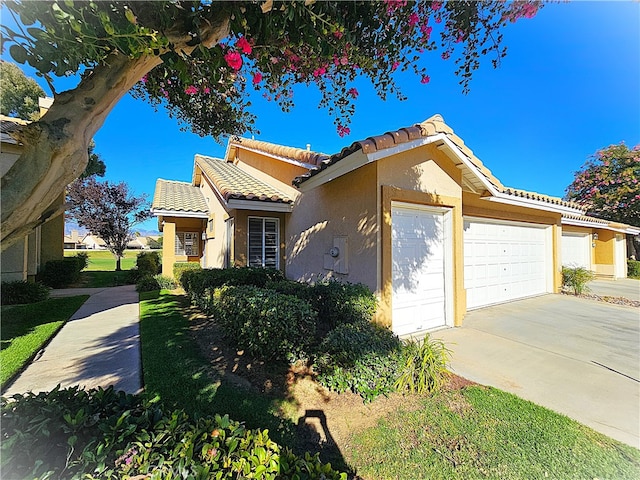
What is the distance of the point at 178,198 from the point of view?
16.1 meters

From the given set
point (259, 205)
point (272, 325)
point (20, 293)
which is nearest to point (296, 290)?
point (272, 325)

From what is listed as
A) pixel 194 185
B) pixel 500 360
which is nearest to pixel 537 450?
pixel 500 360

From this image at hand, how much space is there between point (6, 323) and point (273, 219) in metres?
8.55

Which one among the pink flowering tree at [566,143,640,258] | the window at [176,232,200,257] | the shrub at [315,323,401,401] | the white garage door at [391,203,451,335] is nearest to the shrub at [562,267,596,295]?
the white garage door at [391,203,451,335]

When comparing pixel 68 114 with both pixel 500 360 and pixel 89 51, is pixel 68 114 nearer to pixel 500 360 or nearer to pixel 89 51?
pixel 89 51

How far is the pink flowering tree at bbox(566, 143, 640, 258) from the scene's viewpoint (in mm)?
22188

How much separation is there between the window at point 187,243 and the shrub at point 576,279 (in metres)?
19.9

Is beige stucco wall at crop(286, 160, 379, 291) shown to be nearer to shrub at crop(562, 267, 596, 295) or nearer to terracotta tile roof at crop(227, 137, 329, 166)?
terracotta tile roof at crop(227, 137, 329, 166)

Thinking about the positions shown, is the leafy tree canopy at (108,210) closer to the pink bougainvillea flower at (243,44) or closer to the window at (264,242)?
the window at (264,242)

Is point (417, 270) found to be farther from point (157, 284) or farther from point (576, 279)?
point (157, 284)

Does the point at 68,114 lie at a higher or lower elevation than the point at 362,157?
lower

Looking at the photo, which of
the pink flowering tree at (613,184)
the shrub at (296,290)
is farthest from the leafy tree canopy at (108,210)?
the pink flowering tree at (613,184)

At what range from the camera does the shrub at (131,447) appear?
1666mm

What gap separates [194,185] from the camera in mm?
20078
